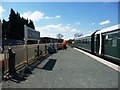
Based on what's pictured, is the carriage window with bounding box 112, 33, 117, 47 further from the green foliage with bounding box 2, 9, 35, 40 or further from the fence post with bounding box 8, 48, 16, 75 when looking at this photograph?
the green foliage with bounding box 2, 9, 35, 40

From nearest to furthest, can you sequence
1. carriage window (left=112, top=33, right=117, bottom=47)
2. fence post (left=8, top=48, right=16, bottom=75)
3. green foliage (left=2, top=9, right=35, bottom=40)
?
fence post (left=8, top=48, right=16, bottom=75)
carriage window (left=112, top=33, right=117, bottom=47)
green foliage (left=2, top=9, right=35, bottom=40)

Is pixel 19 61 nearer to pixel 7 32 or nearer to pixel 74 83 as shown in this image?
pixel 74 83

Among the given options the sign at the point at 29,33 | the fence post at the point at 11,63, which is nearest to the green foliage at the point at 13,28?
the sign at the point at 29,33

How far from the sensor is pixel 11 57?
1088cm

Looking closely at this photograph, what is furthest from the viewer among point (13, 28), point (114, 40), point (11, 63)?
point (13, 28)

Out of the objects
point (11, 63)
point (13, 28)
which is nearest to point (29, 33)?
point (11, 63)

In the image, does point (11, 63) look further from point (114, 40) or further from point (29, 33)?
point (114, 40)

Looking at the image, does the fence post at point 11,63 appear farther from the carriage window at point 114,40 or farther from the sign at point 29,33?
the carriage window at point 114,40

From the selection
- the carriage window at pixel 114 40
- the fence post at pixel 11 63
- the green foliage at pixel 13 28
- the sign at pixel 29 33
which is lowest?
the fence post at pixel 11 63

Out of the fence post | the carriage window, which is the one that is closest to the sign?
the fence post

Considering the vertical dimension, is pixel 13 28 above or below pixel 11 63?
above

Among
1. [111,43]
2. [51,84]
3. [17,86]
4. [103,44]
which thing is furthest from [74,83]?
[103,44]

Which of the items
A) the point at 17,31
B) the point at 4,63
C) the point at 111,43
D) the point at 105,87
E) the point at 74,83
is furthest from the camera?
the point at 17,31

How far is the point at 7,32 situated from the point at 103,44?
5335cm
